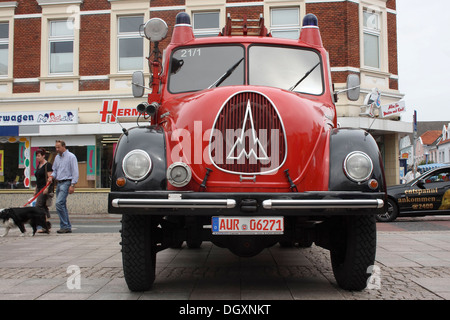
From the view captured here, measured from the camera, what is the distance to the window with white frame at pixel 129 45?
18.6m

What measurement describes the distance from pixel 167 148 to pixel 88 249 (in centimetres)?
373

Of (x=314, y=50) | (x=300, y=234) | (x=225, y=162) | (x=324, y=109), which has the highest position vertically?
(x=314, y=50)

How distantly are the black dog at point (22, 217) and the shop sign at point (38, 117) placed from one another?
31.4ft

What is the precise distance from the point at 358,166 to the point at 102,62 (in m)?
16.1

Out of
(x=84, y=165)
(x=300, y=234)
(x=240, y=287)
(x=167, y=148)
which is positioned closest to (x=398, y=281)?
(x=300, y=234)

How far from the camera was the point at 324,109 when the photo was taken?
4941 millimetres

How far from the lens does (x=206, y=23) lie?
18.5m

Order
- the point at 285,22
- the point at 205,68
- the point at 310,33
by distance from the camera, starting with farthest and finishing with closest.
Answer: the point at 285,22 < the point at 310,33 < the point at 205,68

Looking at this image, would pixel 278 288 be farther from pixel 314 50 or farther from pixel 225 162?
pixel 314 50

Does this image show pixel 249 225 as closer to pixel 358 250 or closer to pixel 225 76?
pixel 358 250

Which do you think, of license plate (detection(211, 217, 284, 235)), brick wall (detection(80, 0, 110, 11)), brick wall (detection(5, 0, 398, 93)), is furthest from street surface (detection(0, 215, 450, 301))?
brick wall (detection(80, 0, 110, 11))

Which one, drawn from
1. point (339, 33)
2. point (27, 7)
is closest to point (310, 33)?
point (339, 33)

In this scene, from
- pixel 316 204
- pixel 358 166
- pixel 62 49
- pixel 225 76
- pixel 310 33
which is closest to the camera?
pixel 316 204

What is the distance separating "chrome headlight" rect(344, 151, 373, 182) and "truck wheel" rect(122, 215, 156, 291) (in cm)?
178
